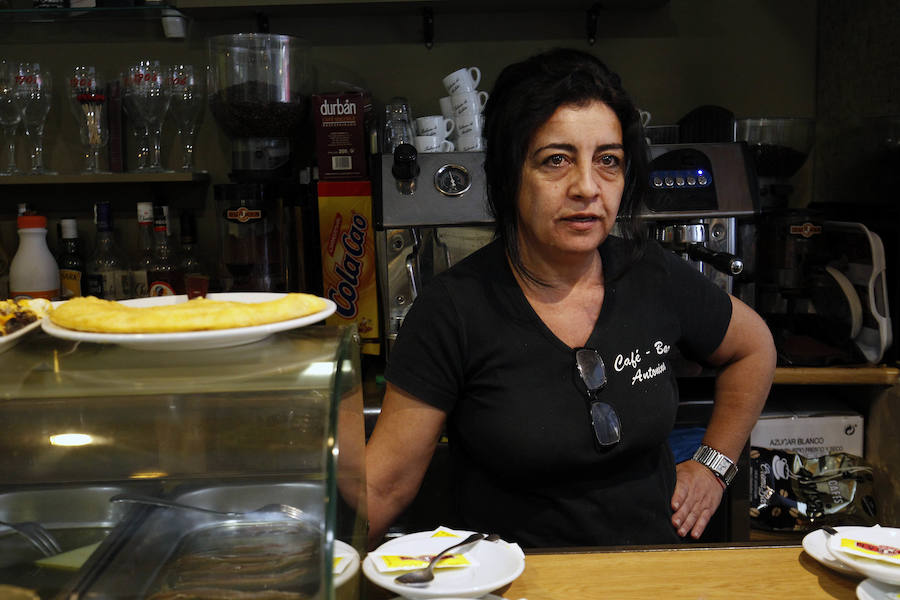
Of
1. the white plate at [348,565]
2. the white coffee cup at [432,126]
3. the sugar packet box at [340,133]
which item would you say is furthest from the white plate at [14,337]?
the sugar packet box at [340,133]

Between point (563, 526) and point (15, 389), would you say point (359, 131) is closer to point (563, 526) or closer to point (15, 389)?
point (563, 526)

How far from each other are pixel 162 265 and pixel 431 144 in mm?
824

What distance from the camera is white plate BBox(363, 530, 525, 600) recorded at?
0.87m

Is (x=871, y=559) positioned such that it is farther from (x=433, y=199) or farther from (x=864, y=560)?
(x=433, y=199)

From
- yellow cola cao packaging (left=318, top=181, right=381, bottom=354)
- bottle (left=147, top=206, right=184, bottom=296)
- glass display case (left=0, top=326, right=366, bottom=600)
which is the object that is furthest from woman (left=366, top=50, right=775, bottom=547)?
bottle (left=147, top=206, right=184, bottom=296)

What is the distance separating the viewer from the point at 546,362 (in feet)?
4.36

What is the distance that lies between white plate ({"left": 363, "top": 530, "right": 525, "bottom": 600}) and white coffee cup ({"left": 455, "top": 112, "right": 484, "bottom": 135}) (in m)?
1.23

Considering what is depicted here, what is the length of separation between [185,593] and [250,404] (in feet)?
0.55

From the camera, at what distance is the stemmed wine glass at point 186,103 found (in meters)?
2.31

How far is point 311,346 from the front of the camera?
83 centimetres

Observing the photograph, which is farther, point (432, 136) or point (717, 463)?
point (432, 136)

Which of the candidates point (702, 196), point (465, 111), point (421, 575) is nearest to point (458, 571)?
point (421, 575)

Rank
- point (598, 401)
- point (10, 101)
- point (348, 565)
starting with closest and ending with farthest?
point (348, 565), point (598, 401), point (10, 101)

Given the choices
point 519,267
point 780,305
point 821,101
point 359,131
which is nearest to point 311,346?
point 519,267
